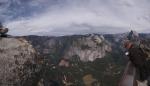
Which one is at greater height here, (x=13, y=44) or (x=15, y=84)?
(x=13, y=44)

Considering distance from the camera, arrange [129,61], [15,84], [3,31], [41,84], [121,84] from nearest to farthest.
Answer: [121,84], [129,61], [15,84], [3,31], [41,84]

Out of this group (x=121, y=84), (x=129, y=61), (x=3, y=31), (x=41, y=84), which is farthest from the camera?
(x=41, y=84)

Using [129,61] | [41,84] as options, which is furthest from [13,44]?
[129,61]

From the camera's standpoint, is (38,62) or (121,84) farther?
(38,62)

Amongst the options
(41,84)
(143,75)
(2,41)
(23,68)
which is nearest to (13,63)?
(23,68)

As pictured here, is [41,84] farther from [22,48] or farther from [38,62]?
[22,48]

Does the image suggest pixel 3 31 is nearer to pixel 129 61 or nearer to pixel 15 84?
pixel 15 84

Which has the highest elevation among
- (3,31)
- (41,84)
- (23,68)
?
(3,31)
